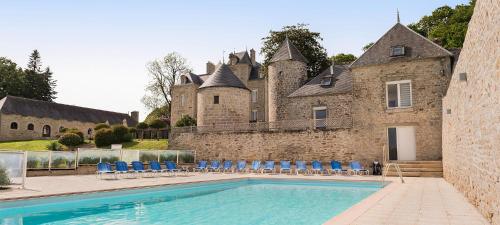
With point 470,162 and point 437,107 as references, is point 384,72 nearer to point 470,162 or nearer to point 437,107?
point 437,107

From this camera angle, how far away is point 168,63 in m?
47.8

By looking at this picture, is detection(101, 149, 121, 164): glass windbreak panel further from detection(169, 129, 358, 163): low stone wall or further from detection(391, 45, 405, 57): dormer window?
detection(391, 45, 405, 57): dormer window

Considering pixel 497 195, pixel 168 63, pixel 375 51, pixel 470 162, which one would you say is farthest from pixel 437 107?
pixel 168 63

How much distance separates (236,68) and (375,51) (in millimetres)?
23773

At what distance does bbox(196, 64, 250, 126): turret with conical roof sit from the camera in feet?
89.9

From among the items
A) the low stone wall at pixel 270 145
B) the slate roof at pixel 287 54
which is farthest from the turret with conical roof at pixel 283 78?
the low stone wall at pixel 270 145

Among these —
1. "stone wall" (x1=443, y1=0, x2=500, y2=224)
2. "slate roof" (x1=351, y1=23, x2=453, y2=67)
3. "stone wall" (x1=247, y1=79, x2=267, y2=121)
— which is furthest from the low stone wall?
"stone wall" (x1=247, y1=79, x2=267, y2=121)

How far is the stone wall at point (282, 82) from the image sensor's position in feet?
86.4

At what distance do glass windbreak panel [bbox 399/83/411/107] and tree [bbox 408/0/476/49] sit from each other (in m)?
8.38

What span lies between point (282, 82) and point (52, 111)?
30.1 meters

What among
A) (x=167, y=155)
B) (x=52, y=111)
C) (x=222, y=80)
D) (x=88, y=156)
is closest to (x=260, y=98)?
(x=222, y=80)

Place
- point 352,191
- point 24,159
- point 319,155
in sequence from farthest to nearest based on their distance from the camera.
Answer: point 319,155 < point 352,191 < point 24,159

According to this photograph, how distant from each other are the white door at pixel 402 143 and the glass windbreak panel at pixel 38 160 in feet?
54.8

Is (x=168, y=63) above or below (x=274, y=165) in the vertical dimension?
above
